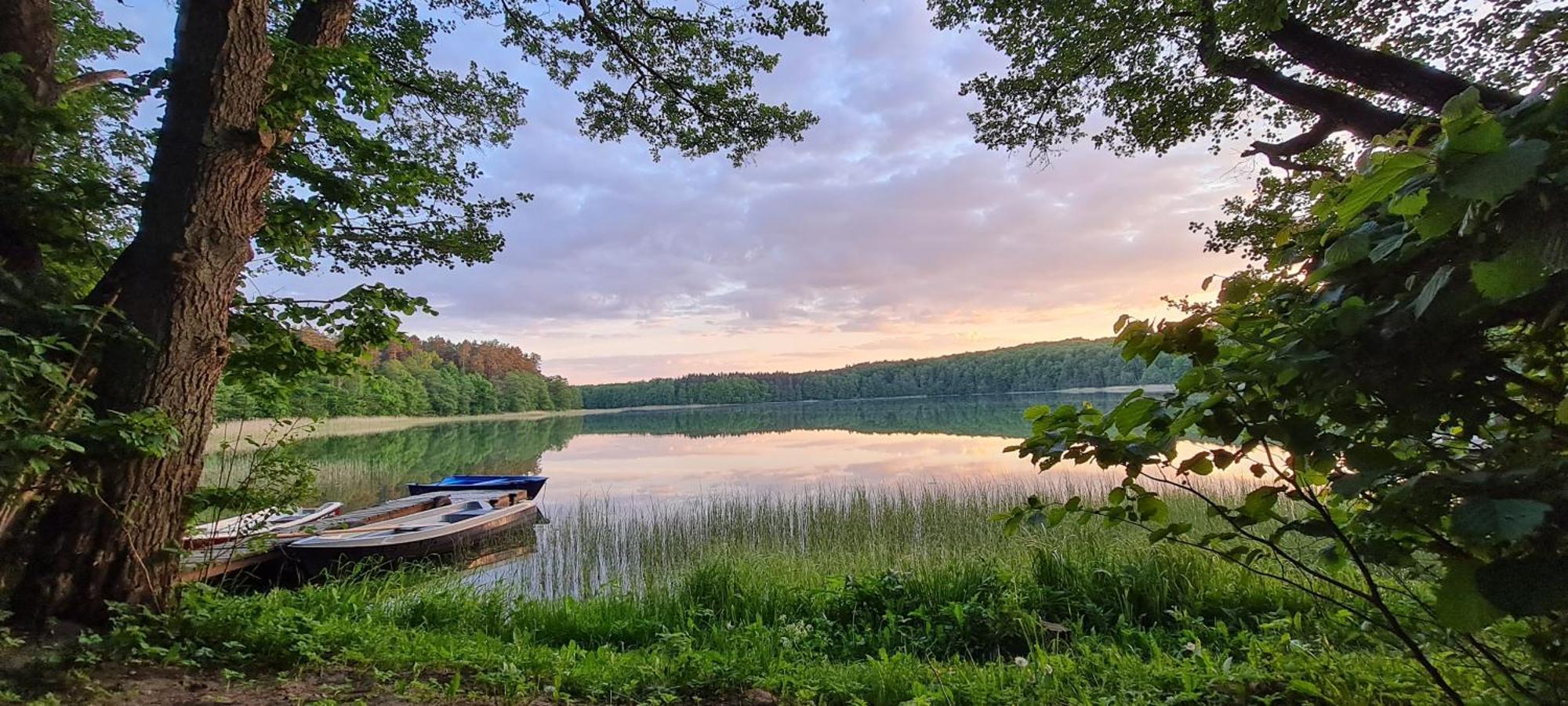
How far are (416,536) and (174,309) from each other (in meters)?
5.03

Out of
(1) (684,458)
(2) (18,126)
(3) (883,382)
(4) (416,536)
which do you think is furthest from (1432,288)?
(3) (883,382)

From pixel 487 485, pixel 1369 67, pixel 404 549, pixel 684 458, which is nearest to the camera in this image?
pixel 1369 67

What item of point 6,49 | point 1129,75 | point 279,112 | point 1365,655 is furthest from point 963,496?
point 6,49

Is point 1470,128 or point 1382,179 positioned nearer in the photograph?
point 1470,128

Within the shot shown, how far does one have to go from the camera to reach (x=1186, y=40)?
228 inches

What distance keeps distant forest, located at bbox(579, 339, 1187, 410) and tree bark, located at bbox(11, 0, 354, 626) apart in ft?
215

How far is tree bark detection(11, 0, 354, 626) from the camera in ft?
9.23

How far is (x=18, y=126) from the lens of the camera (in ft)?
9.12

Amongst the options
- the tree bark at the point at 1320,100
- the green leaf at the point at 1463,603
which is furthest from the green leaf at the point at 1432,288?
the tree bark at the point at 1320,100

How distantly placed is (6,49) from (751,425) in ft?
135

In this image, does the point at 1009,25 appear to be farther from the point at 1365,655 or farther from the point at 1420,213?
the point at 1420,213

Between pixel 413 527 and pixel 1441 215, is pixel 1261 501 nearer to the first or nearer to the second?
pixel 1441 215

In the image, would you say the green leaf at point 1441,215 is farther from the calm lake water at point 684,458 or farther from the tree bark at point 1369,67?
the tree bark at point 1369,67

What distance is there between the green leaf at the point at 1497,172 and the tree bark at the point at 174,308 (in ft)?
13.7
